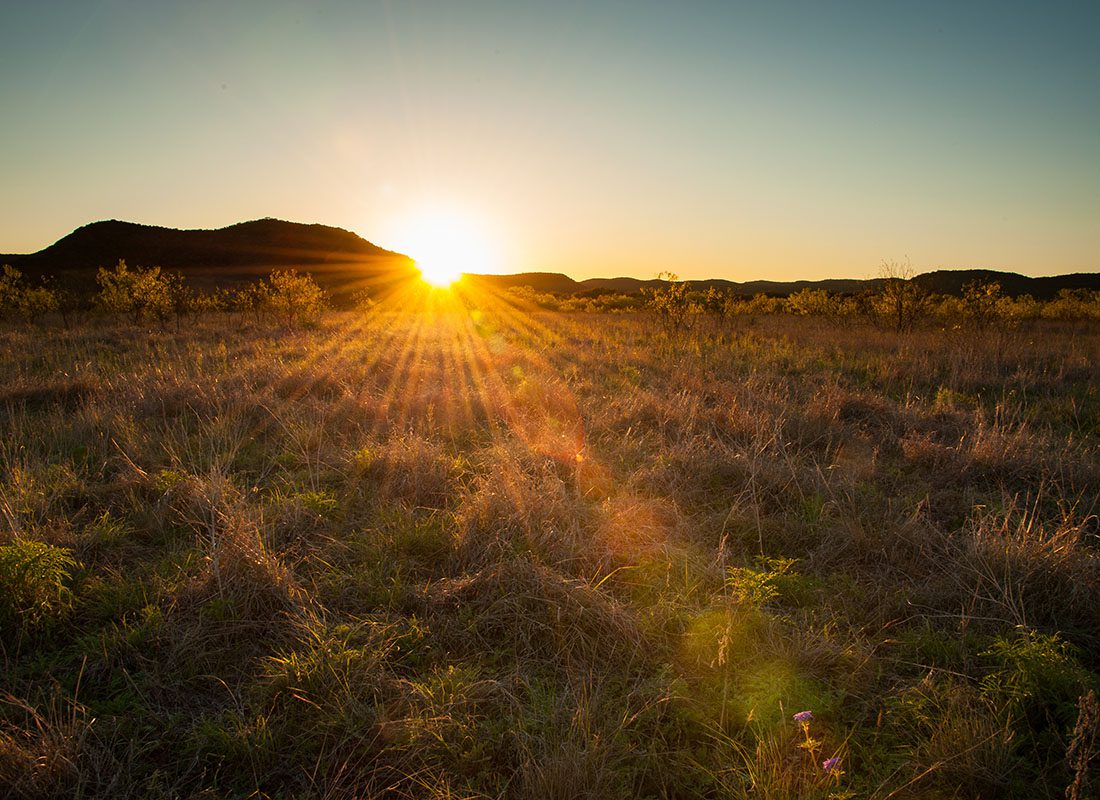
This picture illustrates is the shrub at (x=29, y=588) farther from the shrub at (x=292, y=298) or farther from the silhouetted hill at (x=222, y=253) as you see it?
the silhouetted hill at (x=222, y=253)

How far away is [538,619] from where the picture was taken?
277 cm

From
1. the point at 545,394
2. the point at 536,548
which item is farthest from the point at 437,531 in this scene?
the point at 545,394

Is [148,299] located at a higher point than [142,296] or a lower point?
lower

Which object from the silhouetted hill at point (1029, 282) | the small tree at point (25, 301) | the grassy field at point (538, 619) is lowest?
the grassy field at point (538, 619)

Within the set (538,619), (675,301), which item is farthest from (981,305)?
(538,619)

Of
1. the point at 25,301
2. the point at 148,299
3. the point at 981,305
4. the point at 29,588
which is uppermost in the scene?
the point at 981,305

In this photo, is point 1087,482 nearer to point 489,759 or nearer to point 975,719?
point 975,719

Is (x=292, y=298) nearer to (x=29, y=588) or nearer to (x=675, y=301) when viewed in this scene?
(x=675, y=301)

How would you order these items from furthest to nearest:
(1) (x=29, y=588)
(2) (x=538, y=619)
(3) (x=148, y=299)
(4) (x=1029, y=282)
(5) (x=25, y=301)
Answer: (4) (x=1029, y=282) → (5) (x=25, y=301) → (3) (x=148, y=299) → (2) (x=538, y=619) → (1) (x=29, y=588)

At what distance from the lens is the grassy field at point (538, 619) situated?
196 centimetres

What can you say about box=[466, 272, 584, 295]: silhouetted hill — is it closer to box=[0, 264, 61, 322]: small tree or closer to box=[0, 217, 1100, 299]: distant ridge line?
box=[0, 217, 1100, 299]: distant ridge line

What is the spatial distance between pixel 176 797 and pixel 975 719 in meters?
Answer: 2.98

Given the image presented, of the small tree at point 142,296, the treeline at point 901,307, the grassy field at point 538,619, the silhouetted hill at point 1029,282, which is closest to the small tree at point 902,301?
the treeline at point 901,307

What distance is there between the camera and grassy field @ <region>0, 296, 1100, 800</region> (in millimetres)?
1962
